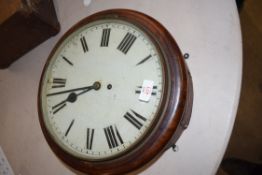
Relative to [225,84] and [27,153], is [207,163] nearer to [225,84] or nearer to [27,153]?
[225,84]

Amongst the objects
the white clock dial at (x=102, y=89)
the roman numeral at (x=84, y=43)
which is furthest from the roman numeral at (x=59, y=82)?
the roman numeral at (x=84, y=43)

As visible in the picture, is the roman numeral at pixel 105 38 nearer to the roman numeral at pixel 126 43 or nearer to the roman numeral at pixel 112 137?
the roman numeral at pixel 126 43

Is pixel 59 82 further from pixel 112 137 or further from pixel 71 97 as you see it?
pixel 112 137

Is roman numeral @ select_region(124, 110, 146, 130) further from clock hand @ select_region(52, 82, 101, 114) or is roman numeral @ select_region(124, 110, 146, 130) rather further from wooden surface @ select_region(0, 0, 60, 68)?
wooden surface @ select_region(0, 0, 60, 68)

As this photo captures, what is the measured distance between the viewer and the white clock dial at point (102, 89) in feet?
2.26

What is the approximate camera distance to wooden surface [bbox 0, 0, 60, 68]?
85 centimetres

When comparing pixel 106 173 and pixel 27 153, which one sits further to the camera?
pixel 27 153

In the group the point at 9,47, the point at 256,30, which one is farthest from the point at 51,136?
the point at 256,30

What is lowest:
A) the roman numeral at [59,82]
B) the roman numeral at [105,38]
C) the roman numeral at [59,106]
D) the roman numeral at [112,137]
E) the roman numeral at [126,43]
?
the roman numeral at [112,137]

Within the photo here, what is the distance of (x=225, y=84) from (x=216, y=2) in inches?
10.4

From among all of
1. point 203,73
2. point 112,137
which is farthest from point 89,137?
point 203,73

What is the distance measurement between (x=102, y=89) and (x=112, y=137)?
15 cm

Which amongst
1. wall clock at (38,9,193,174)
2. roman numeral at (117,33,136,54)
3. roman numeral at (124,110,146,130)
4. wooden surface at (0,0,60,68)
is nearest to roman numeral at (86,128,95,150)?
wall clock at (38,9,193,174)

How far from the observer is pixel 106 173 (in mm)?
697
